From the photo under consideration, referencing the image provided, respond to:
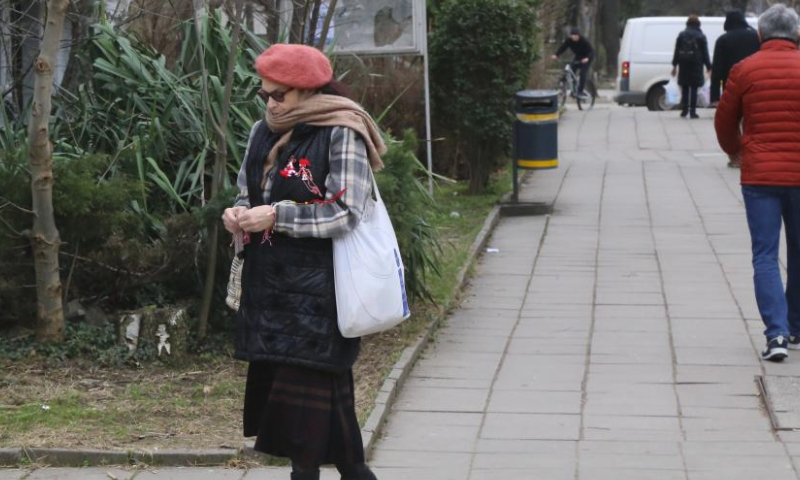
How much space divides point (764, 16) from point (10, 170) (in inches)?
168

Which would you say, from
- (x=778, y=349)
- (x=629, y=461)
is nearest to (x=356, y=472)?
(x=629, y=461)

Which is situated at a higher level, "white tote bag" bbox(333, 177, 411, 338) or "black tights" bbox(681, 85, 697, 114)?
"white tote bag" bbox(333, 177, 411, 338)

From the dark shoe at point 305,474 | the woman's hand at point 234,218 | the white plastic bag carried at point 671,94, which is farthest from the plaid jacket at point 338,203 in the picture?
the white plastic bag carried at point 671,94

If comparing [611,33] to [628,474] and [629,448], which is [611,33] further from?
[628,474]

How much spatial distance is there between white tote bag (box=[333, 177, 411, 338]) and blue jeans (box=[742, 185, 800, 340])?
3417 mm

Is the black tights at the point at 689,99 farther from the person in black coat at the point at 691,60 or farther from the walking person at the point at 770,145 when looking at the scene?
the walking person at the point at 770,145

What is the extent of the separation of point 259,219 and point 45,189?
105 inches

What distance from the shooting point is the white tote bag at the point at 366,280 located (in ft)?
14.1

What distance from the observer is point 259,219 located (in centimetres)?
427

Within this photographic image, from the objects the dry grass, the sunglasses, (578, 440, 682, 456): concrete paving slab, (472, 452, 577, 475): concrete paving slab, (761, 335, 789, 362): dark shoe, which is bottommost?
(761, 335, 789, 362): dark shoe

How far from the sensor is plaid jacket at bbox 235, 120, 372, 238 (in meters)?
4.29

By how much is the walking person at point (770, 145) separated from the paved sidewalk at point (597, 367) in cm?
40

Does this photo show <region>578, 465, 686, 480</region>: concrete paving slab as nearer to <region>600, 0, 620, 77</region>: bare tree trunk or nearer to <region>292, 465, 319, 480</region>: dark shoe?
<region>292, 465, 319, 480</region>: dark shoe

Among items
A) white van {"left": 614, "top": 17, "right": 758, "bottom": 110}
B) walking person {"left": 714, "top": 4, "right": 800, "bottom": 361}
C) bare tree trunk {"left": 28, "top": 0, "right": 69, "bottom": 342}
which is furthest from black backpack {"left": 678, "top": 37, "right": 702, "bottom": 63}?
bare tree trunk {"left": 28, "top": 0, "right": 69, "bottom": 342}
